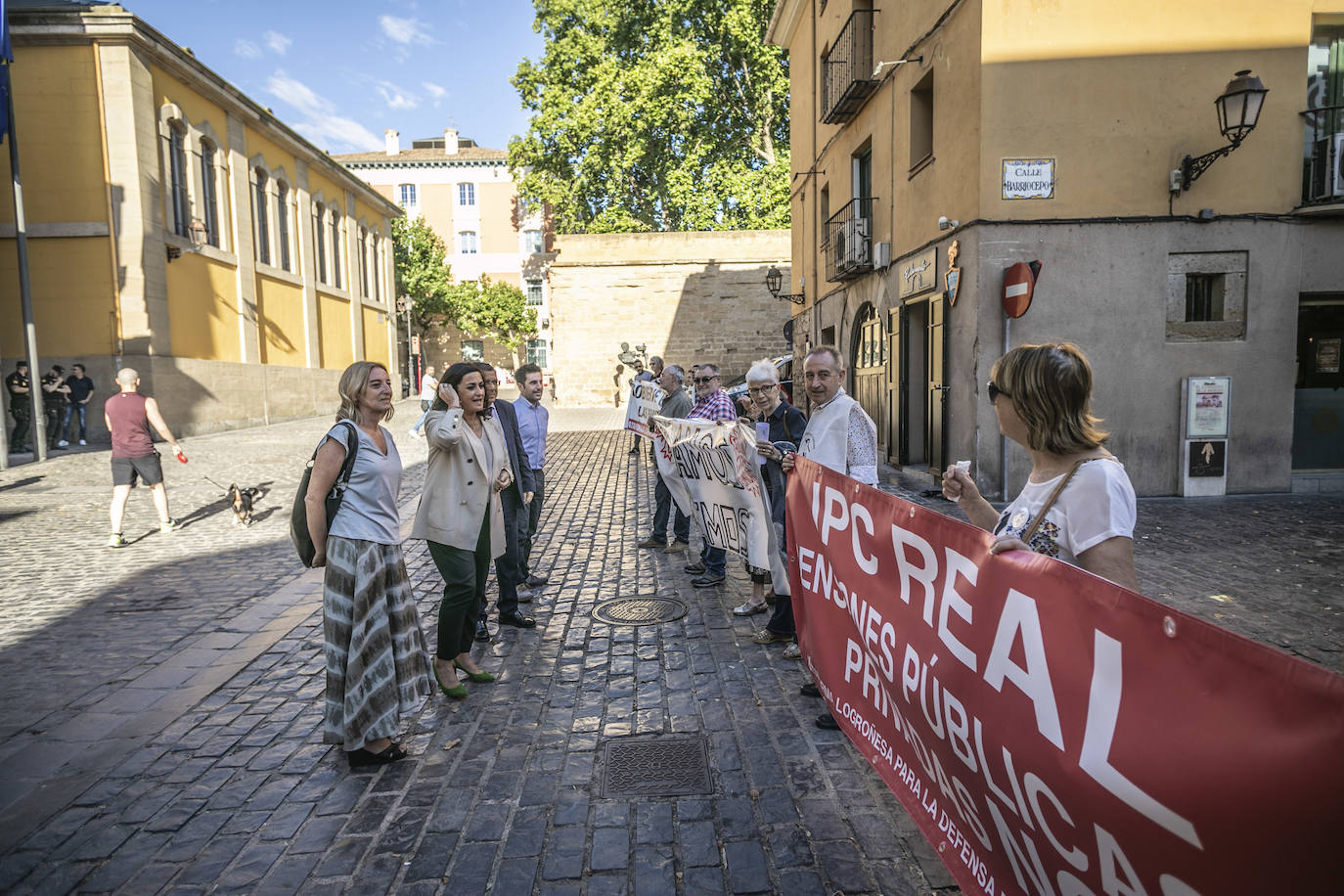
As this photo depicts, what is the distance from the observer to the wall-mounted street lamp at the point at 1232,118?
31.0 feet

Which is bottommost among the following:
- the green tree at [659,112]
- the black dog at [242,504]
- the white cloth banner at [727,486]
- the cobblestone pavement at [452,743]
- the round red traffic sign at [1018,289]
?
the cobblestone pavement at [452,743]

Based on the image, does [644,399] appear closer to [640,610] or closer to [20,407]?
[640,610]

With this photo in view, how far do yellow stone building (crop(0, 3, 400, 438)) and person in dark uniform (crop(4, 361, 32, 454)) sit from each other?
1268mm

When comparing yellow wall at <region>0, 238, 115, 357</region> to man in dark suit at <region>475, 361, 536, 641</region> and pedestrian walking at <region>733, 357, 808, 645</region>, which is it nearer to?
man in dark suit at <region>475, 361, 536, 641</region>

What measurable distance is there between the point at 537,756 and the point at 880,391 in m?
12.4

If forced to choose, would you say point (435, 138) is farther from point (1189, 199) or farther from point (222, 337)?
point (1189, 199)

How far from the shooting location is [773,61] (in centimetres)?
3512

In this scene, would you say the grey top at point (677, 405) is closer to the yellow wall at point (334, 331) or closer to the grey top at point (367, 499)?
the grey top at point (367, 499)

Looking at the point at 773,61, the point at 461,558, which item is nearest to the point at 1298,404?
the point at 461,558

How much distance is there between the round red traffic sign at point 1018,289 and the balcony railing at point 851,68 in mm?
5947

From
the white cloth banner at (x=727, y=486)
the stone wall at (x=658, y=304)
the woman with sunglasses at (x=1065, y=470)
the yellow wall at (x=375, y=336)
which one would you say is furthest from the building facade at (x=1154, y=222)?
the yellow wall at (x=375, y=336)

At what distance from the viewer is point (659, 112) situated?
34688mm

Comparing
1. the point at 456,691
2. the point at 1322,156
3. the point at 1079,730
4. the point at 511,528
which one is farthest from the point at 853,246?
the point at 1079,730

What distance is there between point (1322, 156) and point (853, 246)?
7.23 m
